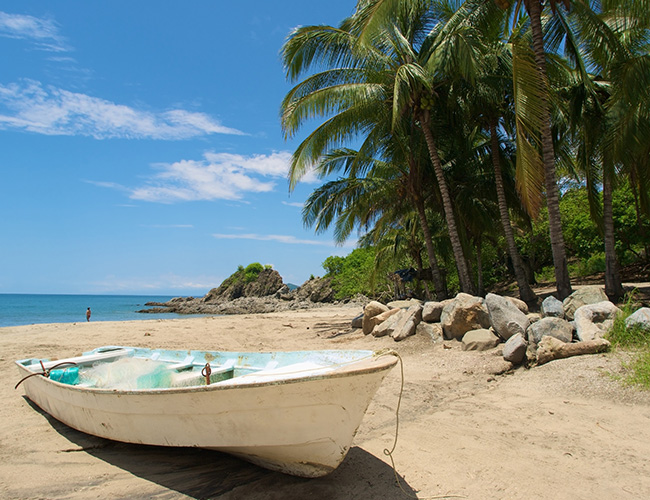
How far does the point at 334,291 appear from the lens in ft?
132

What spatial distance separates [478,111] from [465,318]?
743cm

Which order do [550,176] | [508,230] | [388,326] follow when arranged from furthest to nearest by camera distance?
1. [508,230]
2. [388,326]
3. [550,176]

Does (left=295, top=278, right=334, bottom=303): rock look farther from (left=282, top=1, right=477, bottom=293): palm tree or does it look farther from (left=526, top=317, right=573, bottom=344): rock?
(left=526, top=317, right=573, bottom=344): rock

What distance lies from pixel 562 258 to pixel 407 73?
251 inches

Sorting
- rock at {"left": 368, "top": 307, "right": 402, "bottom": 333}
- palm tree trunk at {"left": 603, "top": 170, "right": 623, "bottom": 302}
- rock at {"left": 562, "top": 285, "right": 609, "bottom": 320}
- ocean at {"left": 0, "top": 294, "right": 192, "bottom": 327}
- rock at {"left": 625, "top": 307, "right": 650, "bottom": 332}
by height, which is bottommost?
ocean at {"left": 0, "top": 294, "right": 192, "bottom": 327}

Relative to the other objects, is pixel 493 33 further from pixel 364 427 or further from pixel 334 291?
pixel 334 291

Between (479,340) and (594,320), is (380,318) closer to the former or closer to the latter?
(479,340)

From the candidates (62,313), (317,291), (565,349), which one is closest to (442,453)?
(565,349)

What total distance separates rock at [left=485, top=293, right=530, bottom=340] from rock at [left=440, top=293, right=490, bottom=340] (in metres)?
0.41

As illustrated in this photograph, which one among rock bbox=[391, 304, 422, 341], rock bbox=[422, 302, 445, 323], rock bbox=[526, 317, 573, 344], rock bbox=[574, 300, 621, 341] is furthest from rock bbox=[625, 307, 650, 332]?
rock bbox=[391, 304, 422, 341]

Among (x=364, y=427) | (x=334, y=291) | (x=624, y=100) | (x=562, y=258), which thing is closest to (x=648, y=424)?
(x=364, y=427)

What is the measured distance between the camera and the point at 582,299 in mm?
7617

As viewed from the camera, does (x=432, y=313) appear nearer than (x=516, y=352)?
No

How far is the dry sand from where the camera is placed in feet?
10.6
